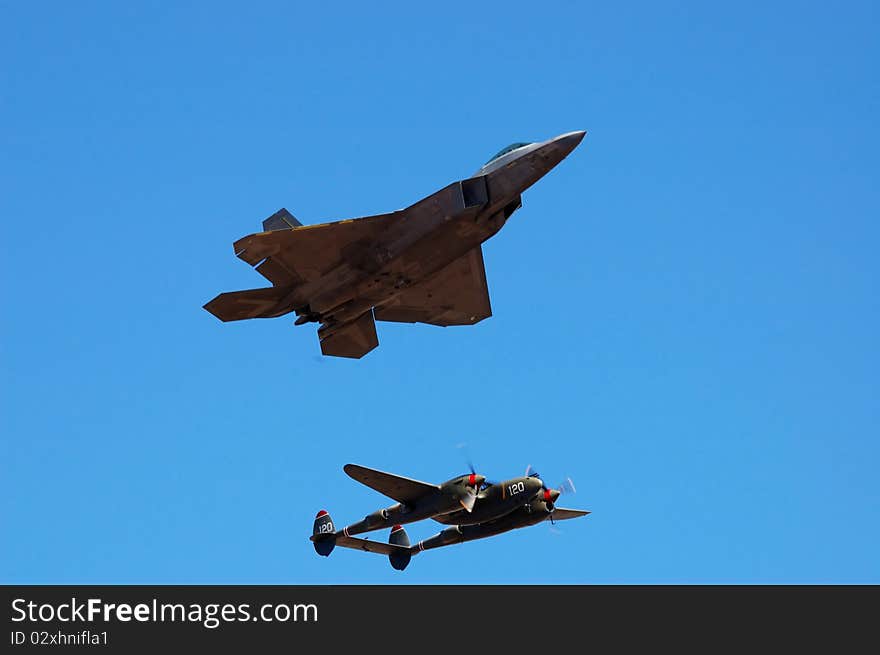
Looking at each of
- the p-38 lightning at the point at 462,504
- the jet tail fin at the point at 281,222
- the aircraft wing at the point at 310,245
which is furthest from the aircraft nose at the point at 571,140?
the p-38 lightning at the point at 462,504

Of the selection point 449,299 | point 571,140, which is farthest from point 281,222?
point 571,140

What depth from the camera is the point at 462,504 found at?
50.0m

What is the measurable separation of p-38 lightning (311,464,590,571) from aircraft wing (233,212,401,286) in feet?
37.7

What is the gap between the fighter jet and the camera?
41.9 metres

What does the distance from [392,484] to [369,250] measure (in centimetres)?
1228

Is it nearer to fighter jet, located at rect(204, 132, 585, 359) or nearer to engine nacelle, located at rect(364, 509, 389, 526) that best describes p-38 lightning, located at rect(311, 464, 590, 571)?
engine nacelle, located at rect(364, 509, 389, 526)

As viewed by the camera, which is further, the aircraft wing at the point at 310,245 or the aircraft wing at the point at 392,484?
the aircraft wing at the point at 392,484

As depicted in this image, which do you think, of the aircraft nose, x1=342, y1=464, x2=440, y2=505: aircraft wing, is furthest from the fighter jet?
x1=342, y1=464, x2=440, y2=505: aircraft wing


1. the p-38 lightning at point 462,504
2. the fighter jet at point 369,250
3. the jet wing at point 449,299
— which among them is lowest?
the p-38 lightning at point 462,504

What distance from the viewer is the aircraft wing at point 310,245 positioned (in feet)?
143

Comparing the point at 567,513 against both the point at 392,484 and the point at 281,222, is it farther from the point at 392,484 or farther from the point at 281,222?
the point at 281,222

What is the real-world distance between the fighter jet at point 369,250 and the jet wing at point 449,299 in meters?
1.63

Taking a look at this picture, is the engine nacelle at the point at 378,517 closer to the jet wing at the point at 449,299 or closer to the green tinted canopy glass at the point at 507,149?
the jet wing at the point at 449,299
